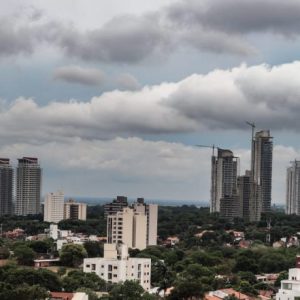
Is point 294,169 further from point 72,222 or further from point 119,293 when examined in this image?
point 119,293

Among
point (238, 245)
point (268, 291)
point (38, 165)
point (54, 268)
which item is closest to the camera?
point (268, 291)

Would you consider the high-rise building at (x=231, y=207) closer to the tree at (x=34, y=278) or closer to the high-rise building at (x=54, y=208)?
the high-rise building at (x=54, y=208)

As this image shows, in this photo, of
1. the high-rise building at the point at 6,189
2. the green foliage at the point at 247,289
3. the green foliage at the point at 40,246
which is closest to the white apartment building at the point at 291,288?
the green foliage at the point at 247,289

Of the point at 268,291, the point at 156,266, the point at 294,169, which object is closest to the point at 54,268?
the point at 156,266

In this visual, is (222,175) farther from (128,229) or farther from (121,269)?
(121,269)

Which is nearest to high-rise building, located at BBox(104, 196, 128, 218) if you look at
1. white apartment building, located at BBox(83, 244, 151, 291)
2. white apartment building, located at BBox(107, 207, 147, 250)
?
white apartment building, located at BBox(107, 207, 147, 250)

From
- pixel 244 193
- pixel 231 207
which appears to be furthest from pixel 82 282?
pixel 244 193
